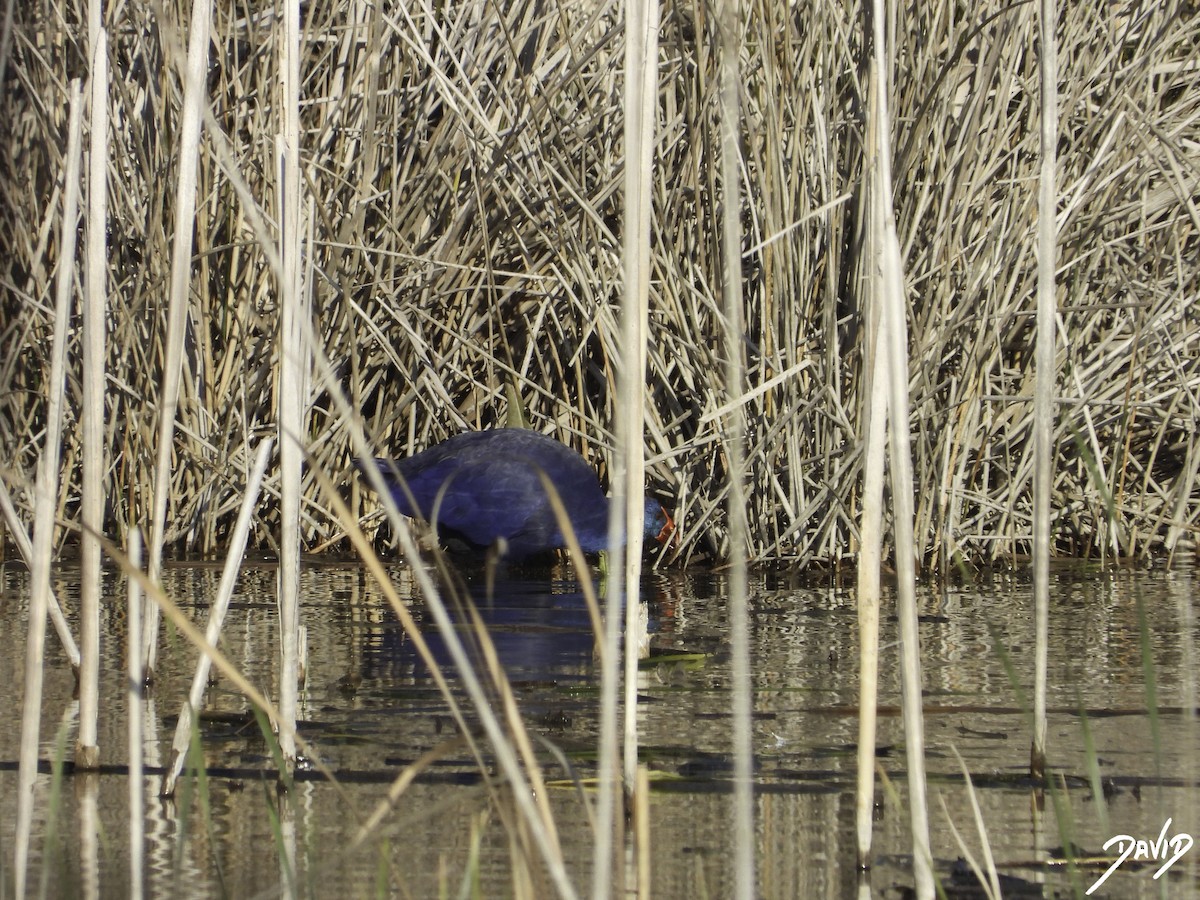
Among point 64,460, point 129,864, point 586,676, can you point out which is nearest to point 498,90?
point 64,460

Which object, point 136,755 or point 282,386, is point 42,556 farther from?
point 282,386

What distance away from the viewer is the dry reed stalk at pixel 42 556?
1507mm

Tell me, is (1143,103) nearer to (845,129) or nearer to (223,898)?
(845,129)

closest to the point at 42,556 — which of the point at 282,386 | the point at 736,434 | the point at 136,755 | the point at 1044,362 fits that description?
the point at 136,755

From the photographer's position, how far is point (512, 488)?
382 centimetres

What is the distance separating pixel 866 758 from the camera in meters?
1.52

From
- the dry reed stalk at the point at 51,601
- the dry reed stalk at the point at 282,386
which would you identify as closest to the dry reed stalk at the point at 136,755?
the dry reed stalk at the point at 282,386

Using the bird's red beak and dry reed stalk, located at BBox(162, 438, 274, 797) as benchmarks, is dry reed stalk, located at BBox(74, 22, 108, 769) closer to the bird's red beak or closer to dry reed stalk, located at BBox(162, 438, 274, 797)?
dry reed stalk, located at BBox(162, 438, 274, 797)

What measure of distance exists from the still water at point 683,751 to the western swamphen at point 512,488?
46 centimetres

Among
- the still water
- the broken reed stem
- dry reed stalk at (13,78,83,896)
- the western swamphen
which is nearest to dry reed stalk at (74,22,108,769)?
dry reed stalk at (13,78,83,896)

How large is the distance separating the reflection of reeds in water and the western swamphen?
0.49ft

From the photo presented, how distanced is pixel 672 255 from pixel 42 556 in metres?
2.16

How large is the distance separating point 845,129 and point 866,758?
2.17 m

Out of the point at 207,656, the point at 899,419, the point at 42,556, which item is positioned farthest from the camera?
the point at 207,656
